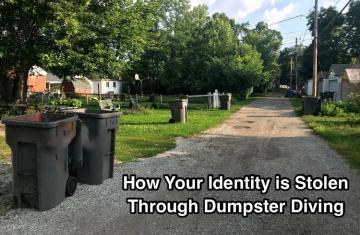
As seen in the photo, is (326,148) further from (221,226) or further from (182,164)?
(221,226)

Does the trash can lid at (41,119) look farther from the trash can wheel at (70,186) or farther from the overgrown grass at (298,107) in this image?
the overgrown grass at (298,107)

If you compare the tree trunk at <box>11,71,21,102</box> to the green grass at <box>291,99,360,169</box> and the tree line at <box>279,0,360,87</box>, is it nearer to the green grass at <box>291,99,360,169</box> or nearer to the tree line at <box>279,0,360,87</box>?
the green grass at <box>291,99,360,169</box>

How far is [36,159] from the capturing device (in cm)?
583

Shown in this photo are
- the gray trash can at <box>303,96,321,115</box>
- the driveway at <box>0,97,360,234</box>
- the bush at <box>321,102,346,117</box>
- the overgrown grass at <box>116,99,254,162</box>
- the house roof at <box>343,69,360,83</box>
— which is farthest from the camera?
the house roof at <box>343,69,360,83</box>

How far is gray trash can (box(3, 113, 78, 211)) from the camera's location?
5812 mm

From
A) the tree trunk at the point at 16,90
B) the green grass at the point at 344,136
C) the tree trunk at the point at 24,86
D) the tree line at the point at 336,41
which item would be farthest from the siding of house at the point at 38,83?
the tree line at the point at 336,41

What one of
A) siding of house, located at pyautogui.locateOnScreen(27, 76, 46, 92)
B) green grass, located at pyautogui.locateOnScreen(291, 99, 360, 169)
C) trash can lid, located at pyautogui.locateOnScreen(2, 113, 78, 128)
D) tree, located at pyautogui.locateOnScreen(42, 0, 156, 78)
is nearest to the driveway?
green grass, located at pyautogui.locateOnScreen(291, 99, 360, 169)

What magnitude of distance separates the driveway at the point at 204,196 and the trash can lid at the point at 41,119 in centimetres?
116

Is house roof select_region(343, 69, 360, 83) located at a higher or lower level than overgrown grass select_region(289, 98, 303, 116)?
higher

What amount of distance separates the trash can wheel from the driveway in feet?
0.33

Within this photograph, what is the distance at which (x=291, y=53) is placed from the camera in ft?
367

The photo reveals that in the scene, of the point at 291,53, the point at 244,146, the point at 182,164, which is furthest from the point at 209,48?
the point at 291,53

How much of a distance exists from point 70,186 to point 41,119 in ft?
3.70

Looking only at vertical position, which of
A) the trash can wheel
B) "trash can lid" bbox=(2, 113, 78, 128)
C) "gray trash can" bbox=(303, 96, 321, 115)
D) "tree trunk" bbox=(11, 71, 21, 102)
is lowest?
the trash can wheel
